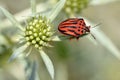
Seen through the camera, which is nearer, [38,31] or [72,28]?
[72,28]

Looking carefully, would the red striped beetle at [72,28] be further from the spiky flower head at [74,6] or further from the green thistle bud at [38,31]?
the spiky flower head at [74,6]

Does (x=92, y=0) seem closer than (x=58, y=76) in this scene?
Yes

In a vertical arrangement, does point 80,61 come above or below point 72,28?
below

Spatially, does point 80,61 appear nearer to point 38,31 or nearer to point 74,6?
point 74,6

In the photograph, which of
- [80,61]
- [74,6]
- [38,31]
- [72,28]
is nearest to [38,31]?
[38,31]

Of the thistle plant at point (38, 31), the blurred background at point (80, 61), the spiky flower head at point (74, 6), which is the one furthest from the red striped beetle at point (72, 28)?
the blurred background at point (80, 61)

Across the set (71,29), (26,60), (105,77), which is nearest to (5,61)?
(26,60)

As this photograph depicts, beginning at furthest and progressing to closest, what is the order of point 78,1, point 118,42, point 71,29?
point 118,42 < point 78,1 < point 71,29

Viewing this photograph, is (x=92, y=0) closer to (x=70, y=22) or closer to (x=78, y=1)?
(x=78, y=1)
